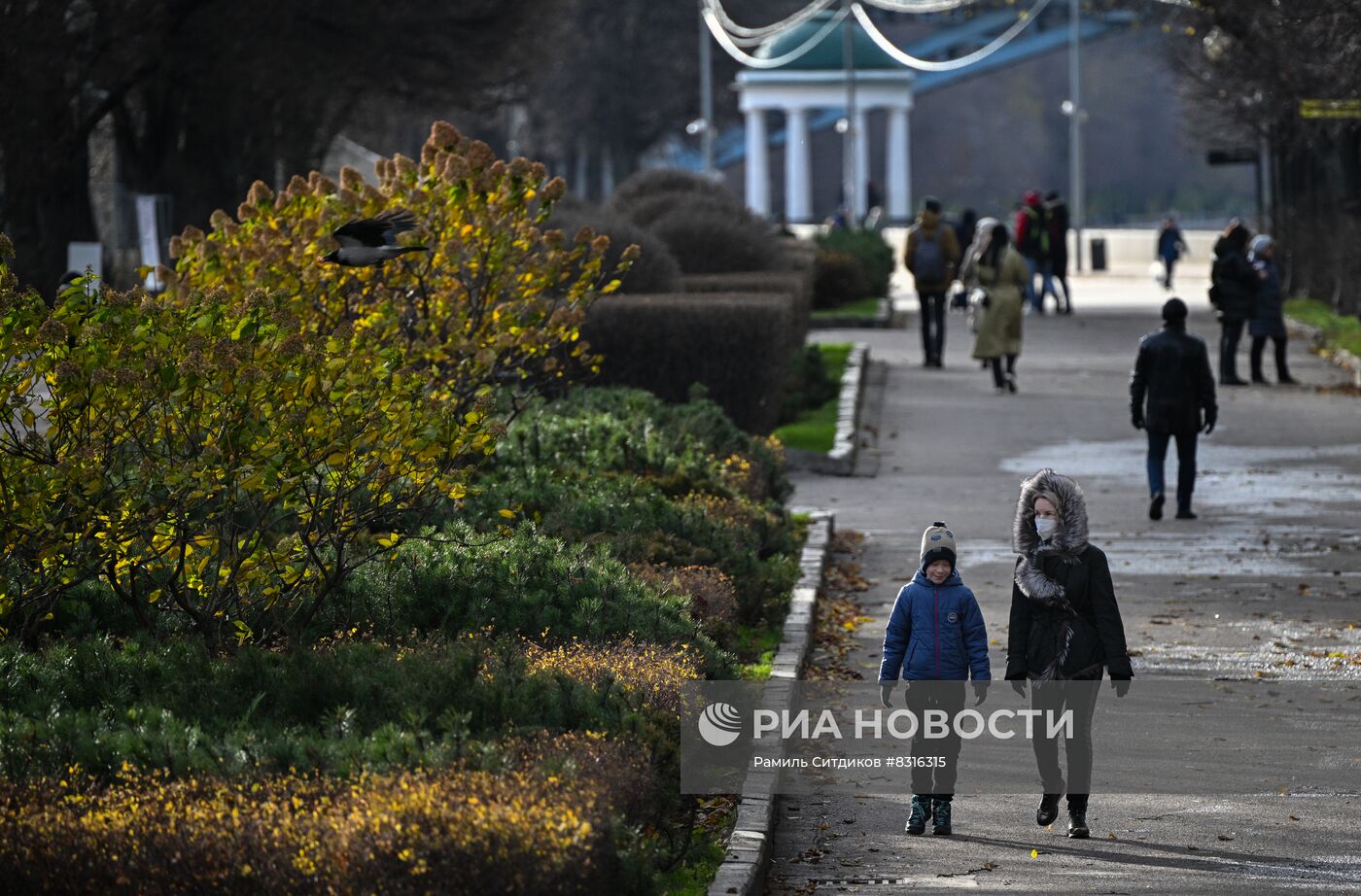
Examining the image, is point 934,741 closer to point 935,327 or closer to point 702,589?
point 702,589

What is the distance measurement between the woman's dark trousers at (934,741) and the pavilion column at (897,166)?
229 ft

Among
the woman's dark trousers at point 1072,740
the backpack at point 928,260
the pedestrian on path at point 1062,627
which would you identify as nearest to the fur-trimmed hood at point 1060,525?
the pedestrian on path at point 1062,627

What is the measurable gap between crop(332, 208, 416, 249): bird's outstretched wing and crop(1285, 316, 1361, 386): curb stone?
15.3 m

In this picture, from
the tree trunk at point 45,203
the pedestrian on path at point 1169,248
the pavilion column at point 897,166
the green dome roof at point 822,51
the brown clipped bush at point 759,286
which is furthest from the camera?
the pavilion column at point 897,166

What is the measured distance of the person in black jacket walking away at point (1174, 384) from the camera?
14570 mm

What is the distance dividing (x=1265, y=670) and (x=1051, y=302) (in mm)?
29879

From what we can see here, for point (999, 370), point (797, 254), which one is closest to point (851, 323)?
point (797, 254)

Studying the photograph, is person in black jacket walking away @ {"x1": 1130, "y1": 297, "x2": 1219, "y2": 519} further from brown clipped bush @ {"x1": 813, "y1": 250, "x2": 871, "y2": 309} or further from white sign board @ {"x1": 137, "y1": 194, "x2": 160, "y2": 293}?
brown clipped bush @ {"x1": 813, "y1": 250, "x2": 871, "y2": 309}

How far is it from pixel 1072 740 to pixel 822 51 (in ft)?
233

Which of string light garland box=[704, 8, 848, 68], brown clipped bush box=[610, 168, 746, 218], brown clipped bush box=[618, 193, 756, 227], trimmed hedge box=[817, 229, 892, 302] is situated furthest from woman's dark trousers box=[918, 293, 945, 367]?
string light garland box=[704, 8, 848, 68]

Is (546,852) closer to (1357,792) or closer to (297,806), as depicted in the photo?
(297,806)

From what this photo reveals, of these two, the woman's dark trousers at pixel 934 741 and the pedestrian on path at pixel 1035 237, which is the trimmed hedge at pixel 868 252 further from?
the woman's dark trousers at pixel 934 741

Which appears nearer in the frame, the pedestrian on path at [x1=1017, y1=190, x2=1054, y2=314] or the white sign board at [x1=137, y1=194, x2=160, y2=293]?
the white sign board at [x1=137, y1=194, x2=160, y2=293]

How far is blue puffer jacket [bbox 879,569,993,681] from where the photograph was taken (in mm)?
7770
